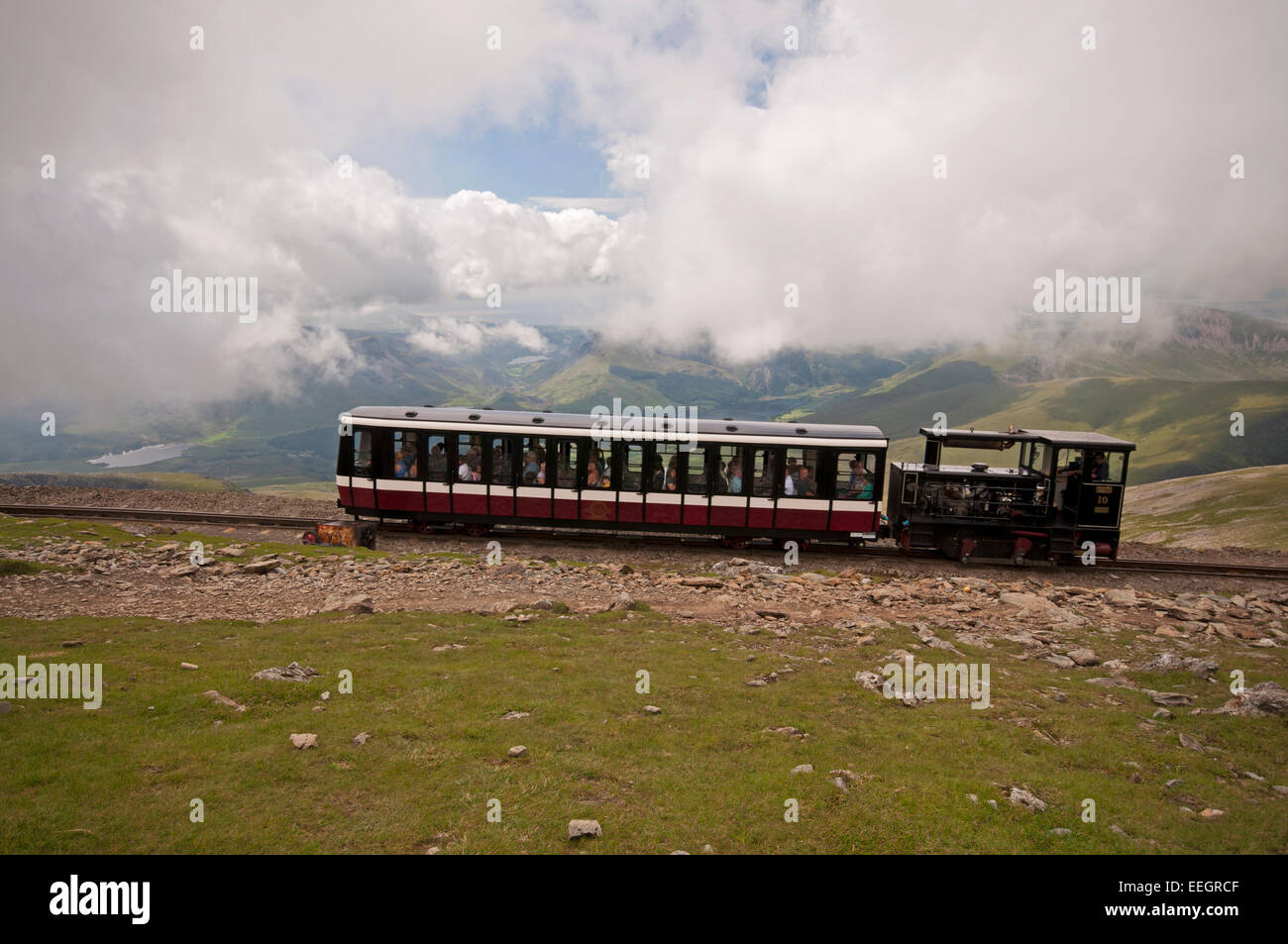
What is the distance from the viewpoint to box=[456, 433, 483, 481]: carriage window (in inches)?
1009

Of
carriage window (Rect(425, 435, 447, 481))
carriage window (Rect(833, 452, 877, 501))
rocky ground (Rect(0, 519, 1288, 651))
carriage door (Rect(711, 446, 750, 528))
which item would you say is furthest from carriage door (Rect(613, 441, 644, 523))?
carriage window (Rect(833, 452, 877, 501))

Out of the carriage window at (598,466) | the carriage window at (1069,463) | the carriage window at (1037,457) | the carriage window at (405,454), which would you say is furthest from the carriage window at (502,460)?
the carriage window at (1069,463)

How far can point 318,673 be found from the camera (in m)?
12.2

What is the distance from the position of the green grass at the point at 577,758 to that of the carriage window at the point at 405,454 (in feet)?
40.3

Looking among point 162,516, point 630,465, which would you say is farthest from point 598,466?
point 162,516

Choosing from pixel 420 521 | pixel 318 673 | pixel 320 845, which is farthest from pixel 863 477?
pixel 320 845

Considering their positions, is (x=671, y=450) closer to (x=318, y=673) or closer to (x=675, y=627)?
(x=675, y=627)

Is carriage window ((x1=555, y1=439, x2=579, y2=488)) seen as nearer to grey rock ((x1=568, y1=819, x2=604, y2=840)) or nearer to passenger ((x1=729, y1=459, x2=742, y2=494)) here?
passenger ((x1=729, y1=459, x2=742, y2=494))

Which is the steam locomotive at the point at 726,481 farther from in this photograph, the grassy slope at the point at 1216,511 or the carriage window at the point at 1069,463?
the grassy slope at the point at 1216,511

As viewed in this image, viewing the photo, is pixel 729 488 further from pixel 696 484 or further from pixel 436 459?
pixel 436 459

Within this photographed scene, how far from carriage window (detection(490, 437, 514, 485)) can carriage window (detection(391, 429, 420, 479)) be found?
3036mm

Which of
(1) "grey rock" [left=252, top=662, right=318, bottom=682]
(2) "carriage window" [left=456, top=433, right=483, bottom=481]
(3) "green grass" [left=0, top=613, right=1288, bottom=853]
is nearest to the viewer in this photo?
(3) "green grass" [left=0, top=613, right=1288, bottom=853]
